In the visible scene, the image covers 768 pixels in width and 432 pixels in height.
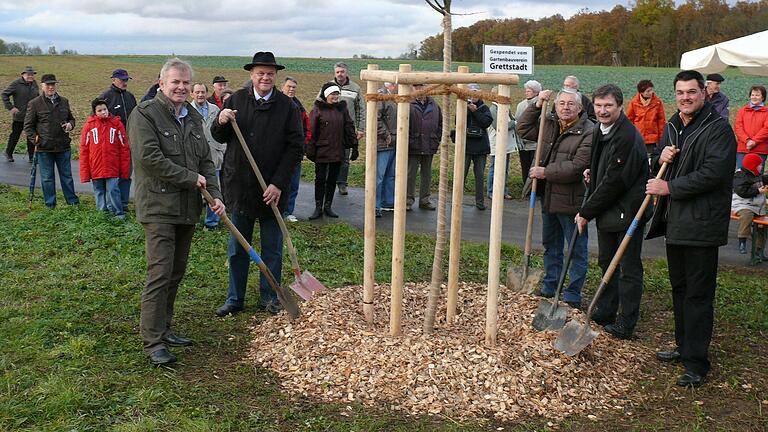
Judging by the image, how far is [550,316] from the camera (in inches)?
255

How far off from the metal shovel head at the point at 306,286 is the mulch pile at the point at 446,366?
1.36 feet

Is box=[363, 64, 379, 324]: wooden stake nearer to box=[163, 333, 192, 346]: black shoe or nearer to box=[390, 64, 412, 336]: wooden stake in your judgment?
box=[390, 64, 412, 336]: wooden stake

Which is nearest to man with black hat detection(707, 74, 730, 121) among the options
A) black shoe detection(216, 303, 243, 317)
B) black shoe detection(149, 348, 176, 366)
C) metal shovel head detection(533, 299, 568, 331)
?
metal shovel head detection(533, 299, 568, 331)

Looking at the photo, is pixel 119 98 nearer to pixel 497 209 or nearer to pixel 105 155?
pixel 105 155

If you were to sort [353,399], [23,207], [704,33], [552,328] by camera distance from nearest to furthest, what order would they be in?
[353,399] → [552,328] → [23,207] → [704,33]

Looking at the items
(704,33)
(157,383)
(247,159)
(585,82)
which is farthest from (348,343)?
(704,33)

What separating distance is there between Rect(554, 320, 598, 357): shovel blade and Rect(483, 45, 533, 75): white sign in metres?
2.39

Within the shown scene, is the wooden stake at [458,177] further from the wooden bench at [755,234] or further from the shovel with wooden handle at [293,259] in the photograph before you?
the wooden bench at [755,234]

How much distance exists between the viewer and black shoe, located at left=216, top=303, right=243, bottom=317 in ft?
22.8

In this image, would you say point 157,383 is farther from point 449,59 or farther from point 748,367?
point 748,367

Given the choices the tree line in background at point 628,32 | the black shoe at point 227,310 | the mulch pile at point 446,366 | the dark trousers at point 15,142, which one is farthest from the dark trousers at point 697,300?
the tree line in background at point 628,32

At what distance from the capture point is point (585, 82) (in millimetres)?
55312

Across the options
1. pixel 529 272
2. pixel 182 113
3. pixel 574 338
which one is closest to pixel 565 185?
pixel 529 272

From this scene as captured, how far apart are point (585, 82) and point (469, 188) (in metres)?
44.6
